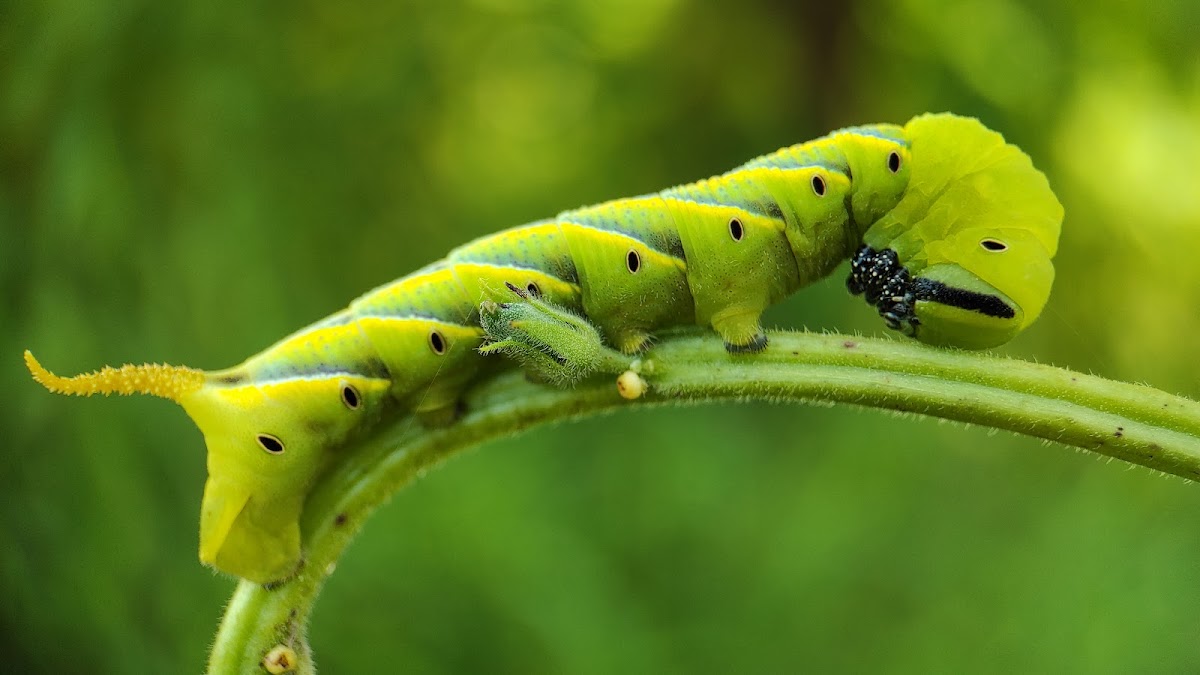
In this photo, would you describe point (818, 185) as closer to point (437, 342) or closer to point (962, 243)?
point (962, 243)

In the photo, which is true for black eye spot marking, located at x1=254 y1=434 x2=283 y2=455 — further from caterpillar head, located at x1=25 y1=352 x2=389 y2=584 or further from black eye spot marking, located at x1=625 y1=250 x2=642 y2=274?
black eye spot marking, located at x1=625 y1=250 x2=642 y2=274

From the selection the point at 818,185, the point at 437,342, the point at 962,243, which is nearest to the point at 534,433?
the point at 437,342

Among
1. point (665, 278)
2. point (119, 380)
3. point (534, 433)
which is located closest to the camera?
point (119, 380)

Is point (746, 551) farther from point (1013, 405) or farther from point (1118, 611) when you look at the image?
point (1013, 405)

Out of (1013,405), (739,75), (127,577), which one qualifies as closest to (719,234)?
(1013,405)

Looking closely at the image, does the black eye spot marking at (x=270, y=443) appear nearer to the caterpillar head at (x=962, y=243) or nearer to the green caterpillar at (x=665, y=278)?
the green caterpillar at (x=665, y=278)

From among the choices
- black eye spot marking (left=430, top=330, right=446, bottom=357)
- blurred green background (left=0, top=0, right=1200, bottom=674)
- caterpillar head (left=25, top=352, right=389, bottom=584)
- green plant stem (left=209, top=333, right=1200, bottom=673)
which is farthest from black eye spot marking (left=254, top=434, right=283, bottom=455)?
blurred green background (left=0, top=0, right=1200, bottom=674)

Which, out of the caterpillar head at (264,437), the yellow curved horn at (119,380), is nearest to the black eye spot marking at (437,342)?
the caterpillar head at (264,437)
